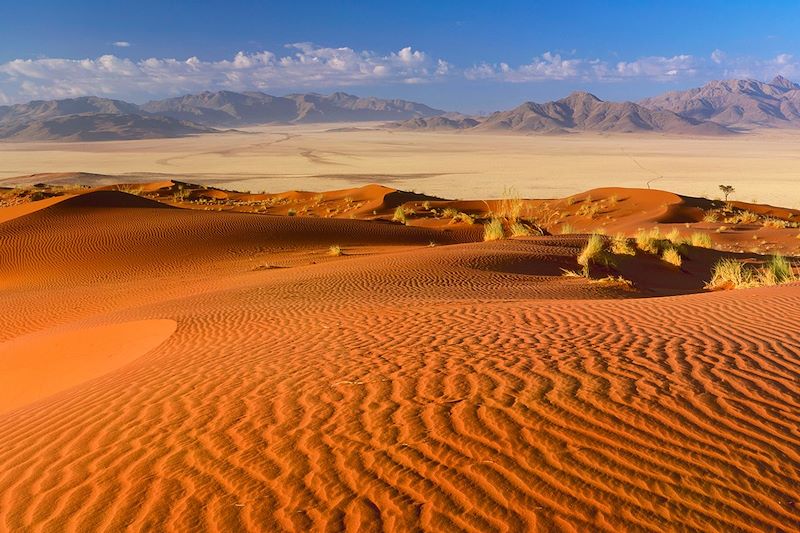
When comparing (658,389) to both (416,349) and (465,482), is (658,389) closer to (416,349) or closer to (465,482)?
(465,482)

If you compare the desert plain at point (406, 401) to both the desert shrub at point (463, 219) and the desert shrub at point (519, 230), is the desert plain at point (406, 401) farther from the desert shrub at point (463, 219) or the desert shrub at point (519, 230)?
the desert shrub at point (463, 219)

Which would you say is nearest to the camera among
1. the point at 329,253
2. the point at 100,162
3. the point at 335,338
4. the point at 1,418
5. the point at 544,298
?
the point at 1,418

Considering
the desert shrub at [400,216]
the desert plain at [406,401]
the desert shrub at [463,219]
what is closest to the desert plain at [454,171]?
the desert shrub at [400,216]

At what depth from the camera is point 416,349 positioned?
20.3 feet

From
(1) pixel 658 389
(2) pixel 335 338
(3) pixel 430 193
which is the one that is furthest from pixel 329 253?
(3) pixel 430 193

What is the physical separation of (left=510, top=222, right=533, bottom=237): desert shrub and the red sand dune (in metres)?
10.9

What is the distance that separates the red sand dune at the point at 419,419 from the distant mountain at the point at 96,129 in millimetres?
169851

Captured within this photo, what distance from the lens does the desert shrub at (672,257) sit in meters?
16.4

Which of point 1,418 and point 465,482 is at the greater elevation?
point 465,482

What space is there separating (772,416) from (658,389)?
2.36 feet

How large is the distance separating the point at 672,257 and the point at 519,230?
5608 mm

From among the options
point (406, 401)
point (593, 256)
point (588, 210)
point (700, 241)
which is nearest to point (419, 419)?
point (406, 401)

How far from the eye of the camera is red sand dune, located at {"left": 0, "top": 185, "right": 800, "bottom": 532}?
3.29m

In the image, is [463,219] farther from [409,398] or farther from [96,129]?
[96,129]
